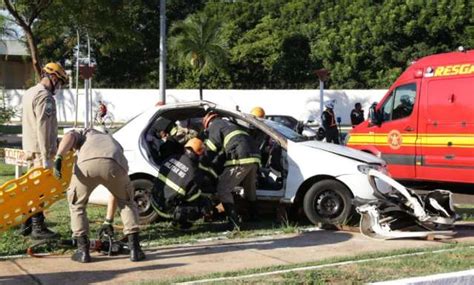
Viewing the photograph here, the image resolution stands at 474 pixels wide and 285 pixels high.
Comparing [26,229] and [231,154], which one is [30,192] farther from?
[231,154]

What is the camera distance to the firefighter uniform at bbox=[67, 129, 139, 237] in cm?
650

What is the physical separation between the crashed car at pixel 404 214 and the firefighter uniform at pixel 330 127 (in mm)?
10152

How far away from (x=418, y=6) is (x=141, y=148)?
37.1 metres

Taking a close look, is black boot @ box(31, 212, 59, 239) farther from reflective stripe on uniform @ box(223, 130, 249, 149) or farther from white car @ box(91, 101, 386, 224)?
reflective stripe on uniform @ box(223, 130, 249, 149)

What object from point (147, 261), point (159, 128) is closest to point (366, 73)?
point (159, 128)

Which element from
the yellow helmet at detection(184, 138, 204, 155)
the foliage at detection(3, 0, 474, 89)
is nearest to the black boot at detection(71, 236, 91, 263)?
the yellow helmet at detection(184, 138, 204, 155)

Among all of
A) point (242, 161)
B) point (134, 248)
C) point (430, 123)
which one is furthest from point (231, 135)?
point (430, 123)

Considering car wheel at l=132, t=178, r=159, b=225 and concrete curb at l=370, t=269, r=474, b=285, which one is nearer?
concrete curb at l=370, t=269, r=474, b=285

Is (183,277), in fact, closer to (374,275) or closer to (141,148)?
(374,275)

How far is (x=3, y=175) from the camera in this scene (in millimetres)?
14164

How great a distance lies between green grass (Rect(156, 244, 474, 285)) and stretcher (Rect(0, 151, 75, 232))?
1.92m

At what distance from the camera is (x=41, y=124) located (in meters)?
7.08

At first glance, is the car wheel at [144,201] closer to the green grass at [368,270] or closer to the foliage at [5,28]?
the green grass at [368,270]

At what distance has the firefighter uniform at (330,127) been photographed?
1819cm
